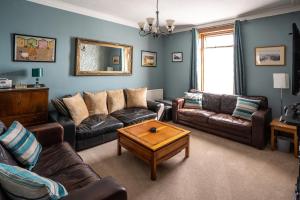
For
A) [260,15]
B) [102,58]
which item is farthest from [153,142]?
[260,15]

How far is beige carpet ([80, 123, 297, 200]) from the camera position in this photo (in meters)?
2.04

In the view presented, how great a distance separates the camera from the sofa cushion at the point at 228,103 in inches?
158

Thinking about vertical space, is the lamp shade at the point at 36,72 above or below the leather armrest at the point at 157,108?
above

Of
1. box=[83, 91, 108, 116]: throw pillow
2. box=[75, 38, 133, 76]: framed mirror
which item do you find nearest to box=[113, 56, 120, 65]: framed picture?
box=[75, 38, 133, 76]: framed mirror

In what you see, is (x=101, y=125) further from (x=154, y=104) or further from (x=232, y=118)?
(x=232, y=118)

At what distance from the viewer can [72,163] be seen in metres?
1.85

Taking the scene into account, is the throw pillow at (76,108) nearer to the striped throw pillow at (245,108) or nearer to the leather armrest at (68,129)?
the leather armrest at (68,129)

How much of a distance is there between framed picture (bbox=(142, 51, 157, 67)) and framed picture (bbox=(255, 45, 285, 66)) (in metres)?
2.65

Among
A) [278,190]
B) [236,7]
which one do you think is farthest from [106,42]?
[278,190]

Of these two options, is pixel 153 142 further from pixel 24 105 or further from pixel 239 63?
pixel 239 63

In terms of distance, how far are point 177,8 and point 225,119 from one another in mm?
2412

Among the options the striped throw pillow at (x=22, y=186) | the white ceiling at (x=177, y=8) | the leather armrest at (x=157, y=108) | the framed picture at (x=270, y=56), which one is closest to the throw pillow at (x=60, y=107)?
the white ceiling at (x=177, y=8)

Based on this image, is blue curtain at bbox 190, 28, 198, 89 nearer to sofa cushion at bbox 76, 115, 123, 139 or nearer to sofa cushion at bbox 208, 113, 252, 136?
sofa cushion at bbox 208, 113, 252, 136

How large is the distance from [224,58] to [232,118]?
167 centimetres
